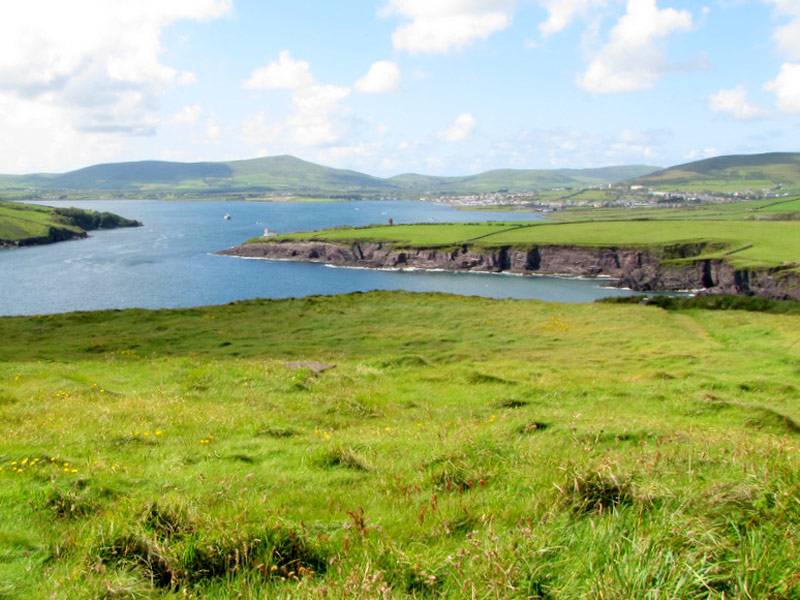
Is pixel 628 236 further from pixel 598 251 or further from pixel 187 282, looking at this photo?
pixel 187 282

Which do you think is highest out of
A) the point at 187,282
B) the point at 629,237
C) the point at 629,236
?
the point at 629,236

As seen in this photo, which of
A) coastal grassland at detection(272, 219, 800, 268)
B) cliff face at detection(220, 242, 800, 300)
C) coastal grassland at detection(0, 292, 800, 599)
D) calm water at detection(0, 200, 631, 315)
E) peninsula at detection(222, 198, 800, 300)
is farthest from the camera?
coastal grassland at detection(272, 219, 800, 268)

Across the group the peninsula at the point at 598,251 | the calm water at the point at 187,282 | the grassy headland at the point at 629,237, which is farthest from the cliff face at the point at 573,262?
the calm water at the point at 187,282

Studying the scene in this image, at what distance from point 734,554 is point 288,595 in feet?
14.6

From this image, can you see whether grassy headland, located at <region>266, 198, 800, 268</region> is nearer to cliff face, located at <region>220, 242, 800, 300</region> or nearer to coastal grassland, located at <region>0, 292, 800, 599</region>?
cliff face, located at <region>220, 242, 800, 300</region>

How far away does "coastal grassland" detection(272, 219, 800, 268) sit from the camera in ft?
433

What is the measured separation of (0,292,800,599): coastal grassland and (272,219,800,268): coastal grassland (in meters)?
122

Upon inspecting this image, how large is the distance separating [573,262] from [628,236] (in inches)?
970

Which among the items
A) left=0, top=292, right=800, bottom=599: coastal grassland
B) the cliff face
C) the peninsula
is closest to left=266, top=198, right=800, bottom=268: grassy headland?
the peninsula

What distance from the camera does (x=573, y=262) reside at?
497ft

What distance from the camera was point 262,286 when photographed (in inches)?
4924

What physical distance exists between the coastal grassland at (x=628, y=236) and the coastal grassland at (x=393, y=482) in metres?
122

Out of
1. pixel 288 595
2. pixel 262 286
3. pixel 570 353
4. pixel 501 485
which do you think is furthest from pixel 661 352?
pixel 262 286

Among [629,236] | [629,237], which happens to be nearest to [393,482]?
[629,237]
